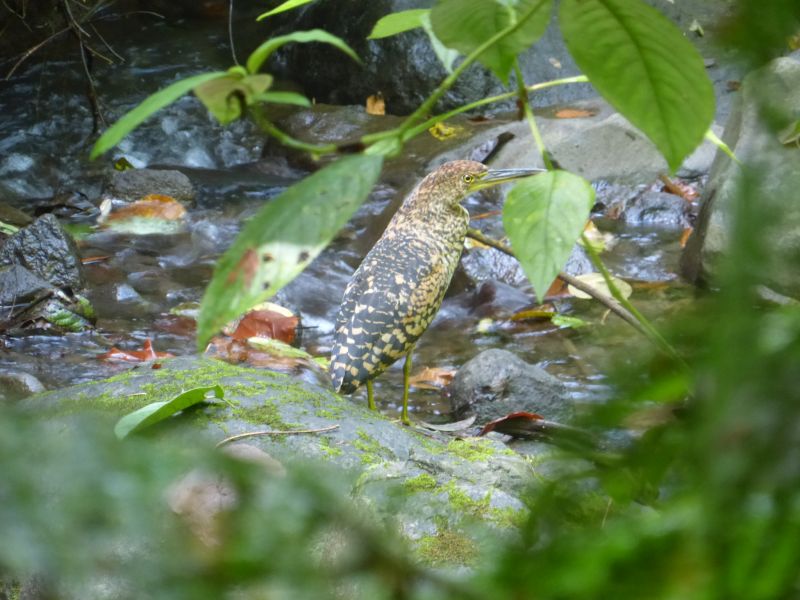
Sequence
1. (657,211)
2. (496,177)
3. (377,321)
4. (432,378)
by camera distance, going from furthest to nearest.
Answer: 1. (657,211)
2. (432,378)
3. (496,177)
4. (377,321)

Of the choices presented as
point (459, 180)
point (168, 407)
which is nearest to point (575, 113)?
point (459, 180)

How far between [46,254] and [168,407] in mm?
4622

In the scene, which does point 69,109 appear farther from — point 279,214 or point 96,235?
point 279,214

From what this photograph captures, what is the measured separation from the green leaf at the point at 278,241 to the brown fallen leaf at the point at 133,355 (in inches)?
211

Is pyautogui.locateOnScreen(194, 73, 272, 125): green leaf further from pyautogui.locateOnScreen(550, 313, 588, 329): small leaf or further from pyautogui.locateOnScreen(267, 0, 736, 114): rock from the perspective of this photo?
pyautogui.locateOnScreen(267, 0, 736, 114): rock

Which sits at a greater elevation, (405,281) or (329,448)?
(329,448)

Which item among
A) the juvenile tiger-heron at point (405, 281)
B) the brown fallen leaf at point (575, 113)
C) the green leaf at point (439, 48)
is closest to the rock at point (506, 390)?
the juvenile tiger-heron at point (405, 281)

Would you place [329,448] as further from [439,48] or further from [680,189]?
[680,189]

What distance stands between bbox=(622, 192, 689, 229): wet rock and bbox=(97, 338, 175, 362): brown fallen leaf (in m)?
4.28

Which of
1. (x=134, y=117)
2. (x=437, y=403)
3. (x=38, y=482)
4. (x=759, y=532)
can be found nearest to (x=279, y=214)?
(x=134, y=117)

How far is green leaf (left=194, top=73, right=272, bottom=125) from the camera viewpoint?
68 centimetres

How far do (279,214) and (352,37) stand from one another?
40.2 ft

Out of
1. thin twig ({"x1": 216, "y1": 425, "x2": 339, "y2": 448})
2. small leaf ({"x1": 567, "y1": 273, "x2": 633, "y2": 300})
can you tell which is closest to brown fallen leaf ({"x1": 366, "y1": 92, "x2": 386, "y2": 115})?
small leaf ({"x1": 567, "y1": 273, "x2": 633, "y2": 300})

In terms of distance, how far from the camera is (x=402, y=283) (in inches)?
193
